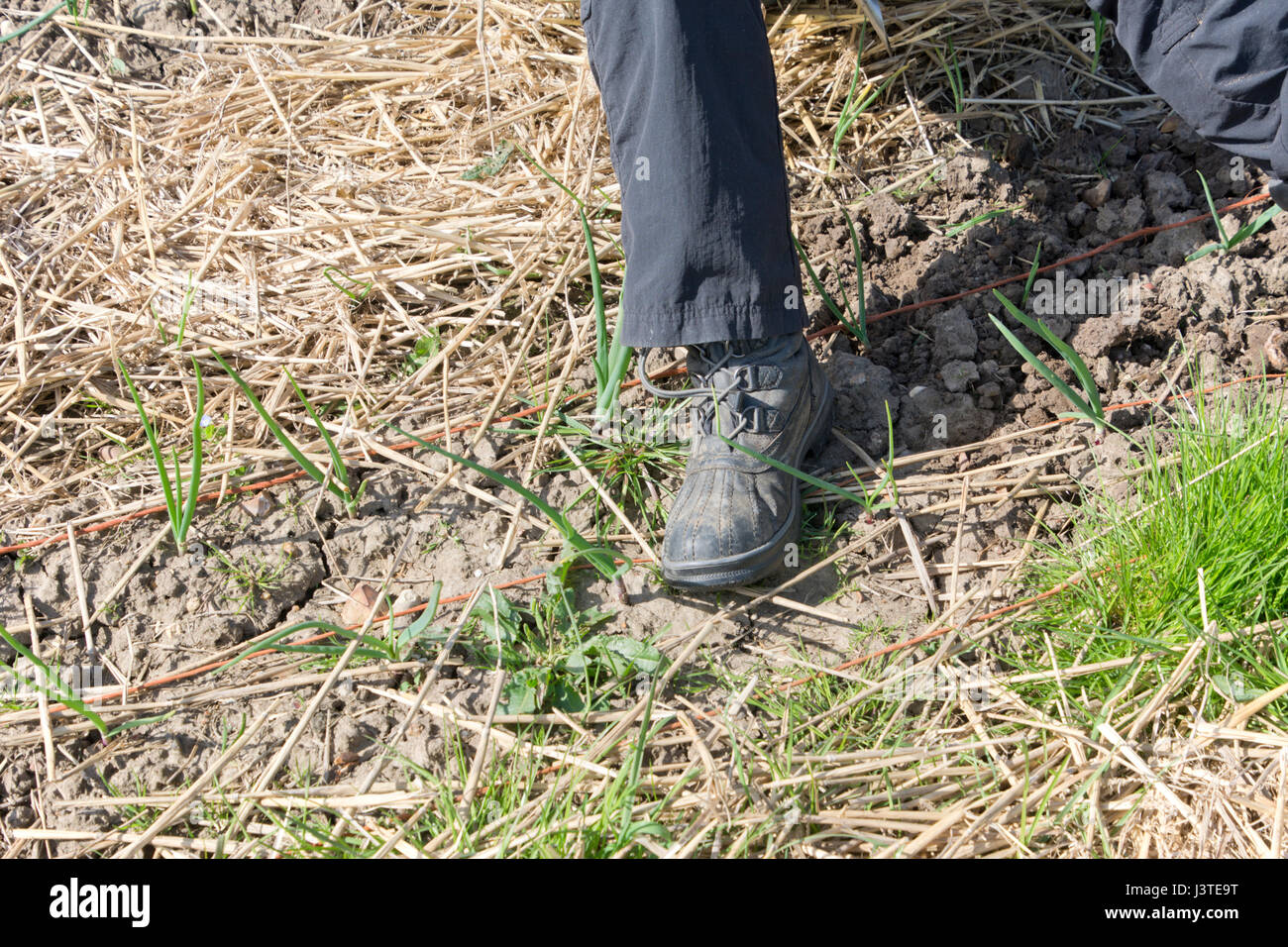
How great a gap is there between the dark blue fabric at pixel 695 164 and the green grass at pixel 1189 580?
2.15 ft

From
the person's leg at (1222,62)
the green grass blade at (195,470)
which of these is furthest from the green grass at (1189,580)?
the green grass blade at (195,470)

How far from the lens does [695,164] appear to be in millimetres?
1458

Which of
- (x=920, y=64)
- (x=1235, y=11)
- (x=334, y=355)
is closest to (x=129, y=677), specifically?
(x=334, y=355)

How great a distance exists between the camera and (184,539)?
5.42 ft

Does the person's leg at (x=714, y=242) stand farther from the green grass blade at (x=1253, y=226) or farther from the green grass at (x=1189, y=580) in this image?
the green grass blade at (x=1253, y=226)

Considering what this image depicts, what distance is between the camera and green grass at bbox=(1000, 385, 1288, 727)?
129 centimetres

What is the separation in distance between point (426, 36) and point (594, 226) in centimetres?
91

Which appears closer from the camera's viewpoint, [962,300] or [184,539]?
[184,539]

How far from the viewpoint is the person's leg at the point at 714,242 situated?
57.2 inches

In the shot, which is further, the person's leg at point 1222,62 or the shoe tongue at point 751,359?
the shoe tongue at point 751,359

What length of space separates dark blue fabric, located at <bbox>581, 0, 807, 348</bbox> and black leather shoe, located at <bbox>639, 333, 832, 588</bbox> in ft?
0.30

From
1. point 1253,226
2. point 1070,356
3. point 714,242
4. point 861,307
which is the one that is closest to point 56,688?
point 714,242

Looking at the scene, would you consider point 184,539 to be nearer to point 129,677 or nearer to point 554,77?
point 129,677
